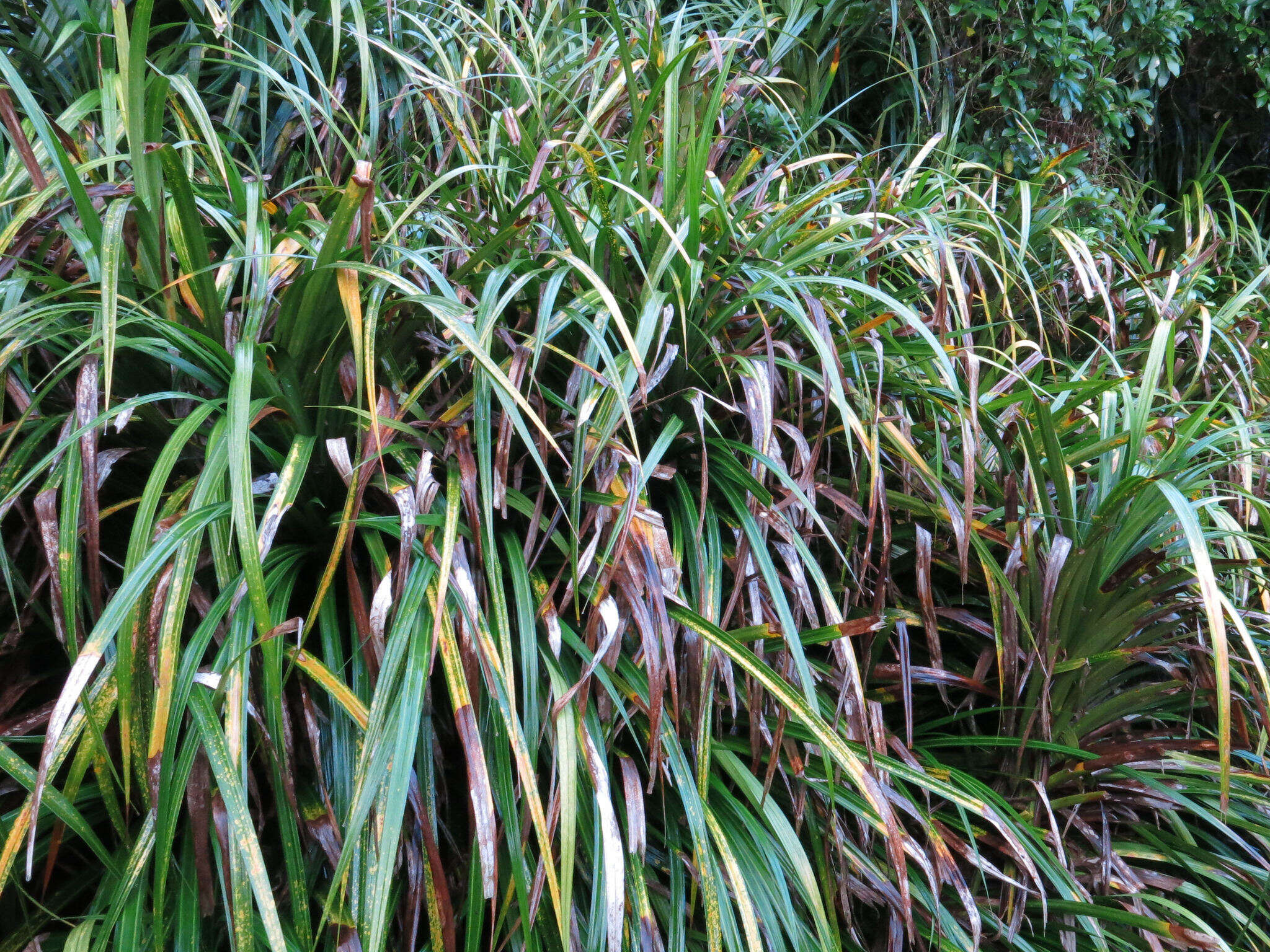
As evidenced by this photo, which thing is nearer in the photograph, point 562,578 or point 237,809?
point 237,809

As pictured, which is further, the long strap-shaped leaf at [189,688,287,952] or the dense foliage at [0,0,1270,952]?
the dense foliage at [0,0,1270,952]

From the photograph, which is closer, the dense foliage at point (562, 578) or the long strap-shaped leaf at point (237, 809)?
the long strap-shaped leaf at point (237, 809)

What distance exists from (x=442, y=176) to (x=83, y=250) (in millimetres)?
488

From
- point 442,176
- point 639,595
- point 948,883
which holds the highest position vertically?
point 442,176

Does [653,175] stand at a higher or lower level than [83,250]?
higher

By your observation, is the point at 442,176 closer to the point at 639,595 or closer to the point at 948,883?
the point at 639,595

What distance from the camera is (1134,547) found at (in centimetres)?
134

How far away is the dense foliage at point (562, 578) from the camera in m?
0.95

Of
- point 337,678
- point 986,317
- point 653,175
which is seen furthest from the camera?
point 986,317

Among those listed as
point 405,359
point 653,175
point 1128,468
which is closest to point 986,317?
point 1128,468

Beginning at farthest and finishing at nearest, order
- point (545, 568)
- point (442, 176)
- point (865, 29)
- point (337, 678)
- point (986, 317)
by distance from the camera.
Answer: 1. point (865, 29)
2. point (986, 317)
3. point (442, 176)
4. point (545, 568)
5. point (337, 678)

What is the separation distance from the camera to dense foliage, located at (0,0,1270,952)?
95cm

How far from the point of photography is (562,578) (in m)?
1.18

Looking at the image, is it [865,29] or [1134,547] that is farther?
[865,29]
